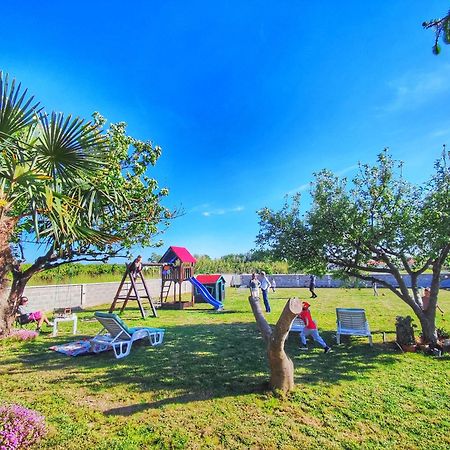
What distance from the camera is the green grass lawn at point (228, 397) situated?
392cm

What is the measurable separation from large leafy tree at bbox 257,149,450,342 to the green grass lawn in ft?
7.02

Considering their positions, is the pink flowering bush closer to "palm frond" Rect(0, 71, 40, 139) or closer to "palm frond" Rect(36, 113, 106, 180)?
"palm frond" Rect(0, 71, 40, 139)

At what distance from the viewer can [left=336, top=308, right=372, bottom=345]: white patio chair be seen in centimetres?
852

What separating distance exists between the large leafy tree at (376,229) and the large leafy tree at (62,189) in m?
5.19

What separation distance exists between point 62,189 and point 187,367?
5301 mm

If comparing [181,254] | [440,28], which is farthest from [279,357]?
[181,254]

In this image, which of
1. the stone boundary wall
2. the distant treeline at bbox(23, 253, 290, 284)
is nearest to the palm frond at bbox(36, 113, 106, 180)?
the distant treeline at bbox(23, 253, 290, 284)

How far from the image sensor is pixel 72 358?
738cm

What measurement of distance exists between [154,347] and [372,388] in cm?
534

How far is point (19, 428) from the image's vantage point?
12.0 feet

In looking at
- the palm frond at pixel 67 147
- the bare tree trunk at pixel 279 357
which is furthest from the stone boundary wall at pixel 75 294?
the palm frond at pixel 67 147

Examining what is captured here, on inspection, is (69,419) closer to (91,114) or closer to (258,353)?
(258,353)

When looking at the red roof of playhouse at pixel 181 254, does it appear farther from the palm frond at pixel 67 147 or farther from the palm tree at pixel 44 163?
the palm frond at pixel 67 147

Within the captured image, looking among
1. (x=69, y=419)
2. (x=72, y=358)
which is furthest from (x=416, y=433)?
(x=72, y=358)
